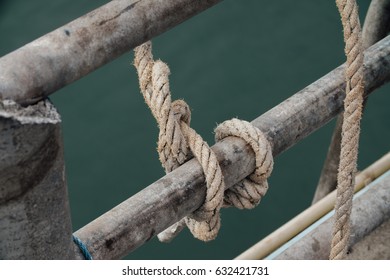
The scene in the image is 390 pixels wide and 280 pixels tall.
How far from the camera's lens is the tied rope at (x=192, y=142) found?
4.88ft

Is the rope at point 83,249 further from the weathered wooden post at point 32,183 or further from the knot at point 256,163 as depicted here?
the knot at point 256,163

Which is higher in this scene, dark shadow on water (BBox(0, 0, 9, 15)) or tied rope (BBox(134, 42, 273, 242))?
dark shadow on water (BBox(0, 0, 9, 15))

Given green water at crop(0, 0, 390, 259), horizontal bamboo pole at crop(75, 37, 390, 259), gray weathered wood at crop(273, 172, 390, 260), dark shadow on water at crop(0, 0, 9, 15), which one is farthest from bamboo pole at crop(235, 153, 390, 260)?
dark shadow on water at crop(0, 0, 9, 15)

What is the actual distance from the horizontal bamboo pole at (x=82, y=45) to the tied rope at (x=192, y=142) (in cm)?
36

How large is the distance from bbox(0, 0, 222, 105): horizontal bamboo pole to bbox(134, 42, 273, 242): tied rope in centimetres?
36

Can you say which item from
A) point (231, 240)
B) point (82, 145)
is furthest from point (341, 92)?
point (82, 145)

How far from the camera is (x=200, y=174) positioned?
1.48m

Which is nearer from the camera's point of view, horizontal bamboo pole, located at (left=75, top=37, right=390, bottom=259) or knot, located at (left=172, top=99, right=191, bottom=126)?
horizontal bamboo pole, located at (left=75, top=37, right=390, bottom=259)

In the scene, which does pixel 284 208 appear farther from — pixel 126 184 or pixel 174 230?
pixel 174 230

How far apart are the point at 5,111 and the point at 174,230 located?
3.14ft

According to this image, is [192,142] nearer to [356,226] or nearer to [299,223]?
[356,226]

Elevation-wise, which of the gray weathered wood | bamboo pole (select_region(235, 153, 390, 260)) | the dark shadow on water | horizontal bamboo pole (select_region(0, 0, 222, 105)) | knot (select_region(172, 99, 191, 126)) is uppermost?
the dark shadow on water

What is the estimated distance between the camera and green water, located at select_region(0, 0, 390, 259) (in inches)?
150

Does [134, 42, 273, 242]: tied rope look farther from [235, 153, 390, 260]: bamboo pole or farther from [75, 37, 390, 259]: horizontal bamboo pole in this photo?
[235, 153, 390, 260]: bamboo pole
